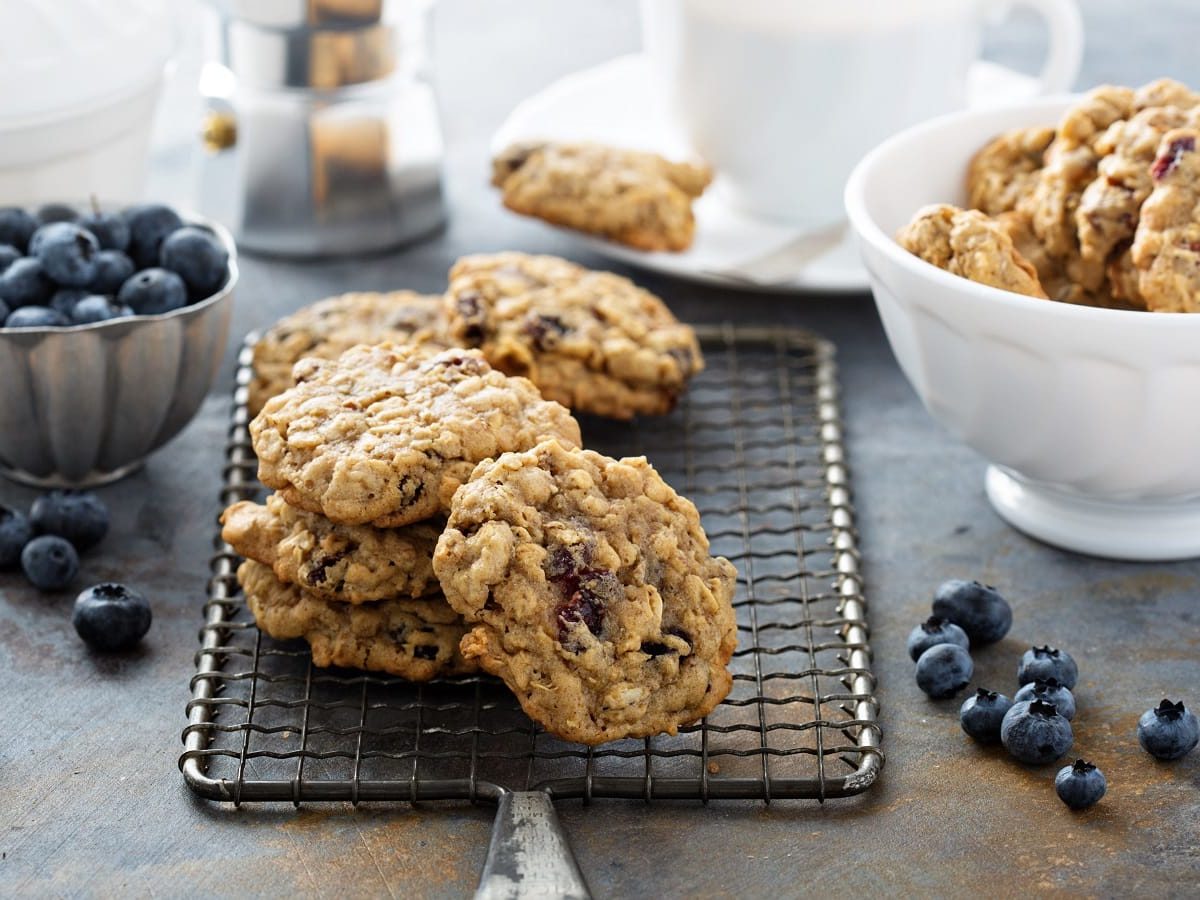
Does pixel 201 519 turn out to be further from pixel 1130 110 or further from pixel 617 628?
pixel 1130 110

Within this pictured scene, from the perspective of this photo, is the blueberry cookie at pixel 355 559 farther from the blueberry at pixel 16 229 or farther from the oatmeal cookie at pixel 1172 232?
the oatmeal cookie at pixel 1172 232

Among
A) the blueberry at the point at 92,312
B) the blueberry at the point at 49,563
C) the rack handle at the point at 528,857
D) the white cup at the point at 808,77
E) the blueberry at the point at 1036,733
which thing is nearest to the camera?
the rack handle at the point at 528,857

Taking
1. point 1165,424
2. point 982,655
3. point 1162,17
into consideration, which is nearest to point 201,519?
point 982,655

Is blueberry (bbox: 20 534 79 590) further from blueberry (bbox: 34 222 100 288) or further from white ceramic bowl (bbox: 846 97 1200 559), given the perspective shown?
white ceramic bowl (bbox: 846 97 1200 559)

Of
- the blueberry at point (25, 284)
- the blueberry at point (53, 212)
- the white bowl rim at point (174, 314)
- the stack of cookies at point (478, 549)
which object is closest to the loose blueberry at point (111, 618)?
the stack of cookies at point (478, 549)

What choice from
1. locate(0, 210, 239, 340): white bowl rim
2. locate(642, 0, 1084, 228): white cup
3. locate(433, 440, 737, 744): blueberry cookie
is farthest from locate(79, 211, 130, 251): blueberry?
locate(642, 0, 1084, 228): white cup

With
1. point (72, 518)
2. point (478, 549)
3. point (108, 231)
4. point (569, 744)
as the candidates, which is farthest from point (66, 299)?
point (569, 744)
